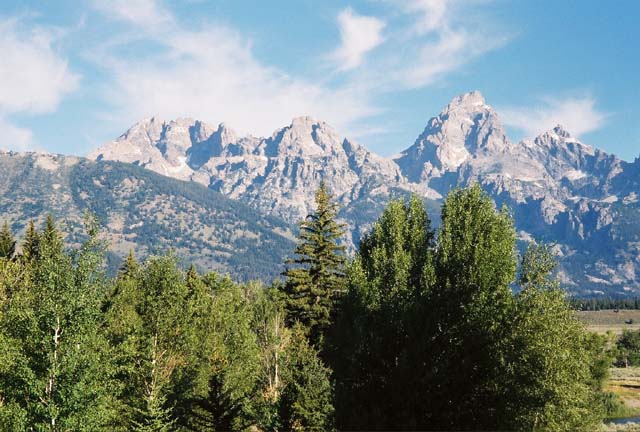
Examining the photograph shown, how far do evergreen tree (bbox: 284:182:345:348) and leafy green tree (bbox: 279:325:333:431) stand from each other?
1314 cm

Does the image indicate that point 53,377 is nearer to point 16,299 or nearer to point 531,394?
point 16,299

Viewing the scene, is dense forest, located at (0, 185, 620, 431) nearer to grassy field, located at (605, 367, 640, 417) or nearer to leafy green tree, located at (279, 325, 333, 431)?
leafy green tree, located at (279, 325, 333, 431)

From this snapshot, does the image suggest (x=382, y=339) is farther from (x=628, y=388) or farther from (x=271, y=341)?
(x=628, y=388)

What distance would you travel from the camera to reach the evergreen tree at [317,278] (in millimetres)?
53344

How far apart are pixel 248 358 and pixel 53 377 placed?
26146 mm

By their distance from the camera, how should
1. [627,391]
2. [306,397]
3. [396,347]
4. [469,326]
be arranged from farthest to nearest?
[627,391]
[306,397]
[396,347]
[469,326]

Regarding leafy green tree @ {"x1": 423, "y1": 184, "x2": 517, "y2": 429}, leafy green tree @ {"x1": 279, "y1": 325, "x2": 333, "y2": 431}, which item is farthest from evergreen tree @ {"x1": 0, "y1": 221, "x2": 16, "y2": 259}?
leafy green tree @ {"x1": 423, "y1": 184, "x2": 517, "y2": 429}

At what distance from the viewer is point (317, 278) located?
55.1 meters

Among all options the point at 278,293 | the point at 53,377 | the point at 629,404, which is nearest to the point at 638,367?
the point at 629,404

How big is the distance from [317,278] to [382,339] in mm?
23882

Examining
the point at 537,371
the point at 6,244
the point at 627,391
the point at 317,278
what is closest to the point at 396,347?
the point at 537,371

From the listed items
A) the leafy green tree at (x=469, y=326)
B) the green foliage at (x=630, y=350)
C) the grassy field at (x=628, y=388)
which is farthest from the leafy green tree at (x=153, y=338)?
the green foliage at (x=630, y=350)

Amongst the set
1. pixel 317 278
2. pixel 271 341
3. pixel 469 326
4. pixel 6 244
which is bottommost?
pixel 271 341

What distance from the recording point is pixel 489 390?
3028 centimetres
